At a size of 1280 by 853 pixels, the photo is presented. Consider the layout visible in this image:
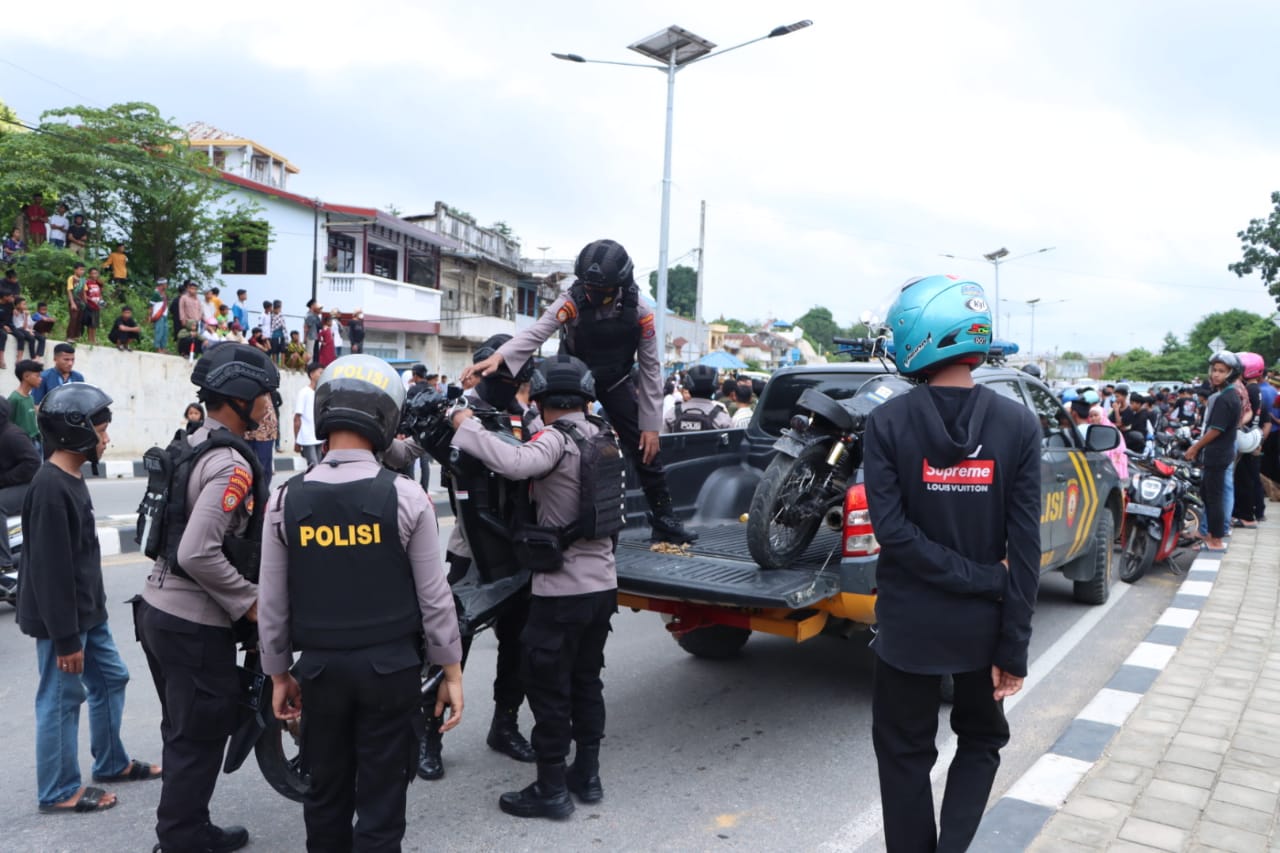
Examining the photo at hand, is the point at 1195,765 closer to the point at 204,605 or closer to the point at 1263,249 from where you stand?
the point at 204,605

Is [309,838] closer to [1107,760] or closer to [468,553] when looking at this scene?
[468,553]

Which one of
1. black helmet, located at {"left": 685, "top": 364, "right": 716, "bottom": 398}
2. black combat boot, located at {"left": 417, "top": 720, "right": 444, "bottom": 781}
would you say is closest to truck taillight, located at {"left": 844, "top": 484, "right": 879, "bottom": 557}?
black combat boot, located at {"left": 417, "top": 720, "right": 444, "bottom": 781}

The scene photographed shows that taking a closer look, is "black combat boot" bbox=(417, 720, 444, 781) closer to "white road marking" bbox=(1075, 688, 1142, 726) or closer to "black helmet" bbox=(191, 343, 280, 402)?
"black helmet" bbox=(191, 343, 280, 402)

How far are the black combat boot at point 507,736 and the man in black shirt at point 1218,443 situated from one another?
24.4 feet

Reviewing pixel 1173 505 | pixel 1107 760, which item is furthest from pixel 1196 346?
pixel 1107 760

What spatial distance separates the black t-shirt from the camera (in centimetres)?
904

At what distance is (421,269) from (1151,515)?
30598 mm

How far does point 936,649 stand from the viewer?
8.99 ft

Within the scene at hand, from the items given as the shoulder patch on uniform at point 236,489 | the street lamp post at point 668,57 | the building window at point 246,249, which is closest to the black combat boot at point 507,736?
the shoulder patch on uniform at point 236,489

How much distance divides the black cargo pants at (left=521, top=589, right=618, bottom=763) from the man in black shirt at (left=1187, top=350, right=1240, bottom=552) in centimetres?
750

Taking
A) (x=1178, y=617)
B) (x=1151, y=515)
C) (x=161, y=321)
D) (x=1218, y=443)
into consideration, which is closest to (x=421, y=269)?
(x=161, y=321)

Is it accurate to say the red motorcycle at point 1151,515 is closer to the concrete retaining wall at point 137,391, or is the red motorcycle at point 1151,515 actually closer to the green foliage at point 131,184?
the concrete retaining wall at point 137,391

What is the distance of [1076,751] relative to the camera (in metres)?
4.21

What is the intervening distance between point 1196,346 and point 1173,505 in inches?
2934
